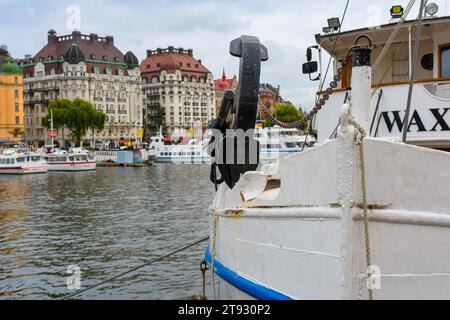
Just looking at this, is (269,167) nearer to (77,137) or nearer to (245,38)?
(245,38)

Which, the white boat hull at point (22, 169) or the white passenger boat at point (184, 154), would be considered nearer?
the white boat hull at point (22, 169)

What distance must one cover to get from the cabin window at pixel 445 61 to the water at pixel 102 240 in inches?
281

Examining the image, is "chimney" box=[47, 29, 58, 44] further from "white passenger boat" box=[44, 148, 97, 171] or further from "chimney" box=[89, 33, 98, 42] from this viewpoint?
"white passenger boat" box=[44, 148, 97, 171]

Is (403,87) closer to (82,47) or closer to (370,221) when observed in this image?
(370,221)

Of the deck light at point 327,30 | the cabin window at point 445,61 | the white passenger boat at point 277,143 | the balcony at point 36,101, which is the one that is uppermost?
the balcony at point 36,101

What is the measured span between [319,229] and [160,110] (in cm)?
14148

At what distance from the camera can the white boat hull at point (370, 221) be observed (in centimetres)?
603

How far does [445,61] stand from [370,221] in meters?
5.09

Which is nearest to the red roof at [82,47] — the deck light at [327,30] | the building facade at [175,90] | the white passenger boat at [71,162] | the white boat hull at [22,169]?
the building facade at [175,90]

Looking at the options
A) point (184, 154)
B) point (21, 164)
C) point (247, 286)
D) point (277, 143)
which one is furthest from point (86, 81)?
point (247, 286)

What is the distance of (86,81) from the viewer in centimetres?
12694

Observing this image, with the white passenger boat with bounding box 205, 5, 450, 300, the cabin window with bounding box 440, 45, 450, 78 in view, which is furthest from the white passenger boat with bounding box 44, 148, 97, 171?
the white passenger boat with bounding box 205, 5, 450, 300

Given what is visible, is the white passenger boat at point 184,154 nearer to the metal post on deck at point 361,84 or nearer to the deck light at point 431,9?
the deck light at point 431,9

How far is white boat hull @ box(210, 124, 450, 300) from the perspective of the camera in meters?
6.03
